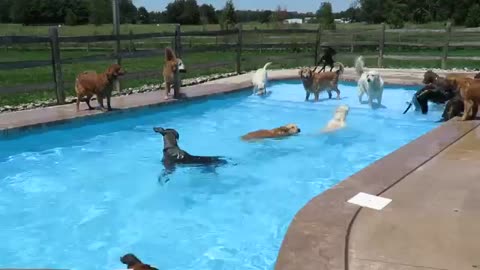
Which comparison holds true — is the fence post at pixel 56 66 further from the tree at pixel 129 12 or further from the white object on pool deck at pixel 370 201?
the tree at pixel 129 12

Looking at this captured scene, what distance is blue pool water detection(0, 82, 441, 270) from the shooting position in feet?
15.7

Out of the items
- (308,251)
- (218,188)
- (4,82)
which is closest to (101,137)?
(218,188)

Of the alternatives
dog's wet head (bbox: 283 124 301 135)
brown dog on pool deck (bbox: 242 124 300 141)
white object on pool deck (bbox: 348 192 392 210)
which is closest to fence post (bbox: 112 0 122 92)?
brown dog on pool deck (bbox: 242 124 300 141)

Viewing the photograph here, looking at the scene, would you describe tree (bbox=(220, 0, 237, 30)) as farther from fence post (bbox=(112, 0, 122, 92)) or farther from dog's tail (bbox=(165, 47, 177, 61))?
dog's tail (bbox=(165, 47, 177, 61))

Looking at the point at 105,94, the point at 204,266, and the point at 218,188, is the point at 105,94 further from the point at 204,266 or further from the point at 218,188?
the point at 204,266

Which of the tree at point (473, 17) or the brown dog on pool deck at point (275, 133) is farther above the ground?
the tree at point (473, 17)

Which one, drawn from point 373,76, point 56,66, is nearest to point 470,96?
point 373,76

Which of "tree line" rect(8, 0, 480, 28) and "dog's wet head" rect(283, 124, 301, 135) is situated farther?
"tree line" rect(8, 0, 480, 28)

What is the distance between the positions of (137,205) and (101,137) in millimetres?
3290

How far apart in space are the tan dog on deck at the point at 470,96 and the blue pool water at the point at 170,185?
1200 mm

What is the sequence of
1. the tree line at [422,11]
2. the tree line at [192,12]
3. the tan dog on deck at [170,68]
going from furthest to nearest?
the tree line at [192,12], the tree line at [422,11], the tan dog on deck at [170,68]

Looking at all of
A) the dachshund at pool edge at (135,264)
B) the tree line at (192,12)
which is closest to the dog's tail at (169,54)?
the dachshund at pool edge at (135,264)

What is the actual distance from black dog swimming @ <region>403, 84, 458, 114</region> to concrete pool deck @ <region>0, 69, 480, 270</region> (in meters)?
2.76

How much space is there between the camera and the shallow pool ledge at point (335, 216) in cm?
335
